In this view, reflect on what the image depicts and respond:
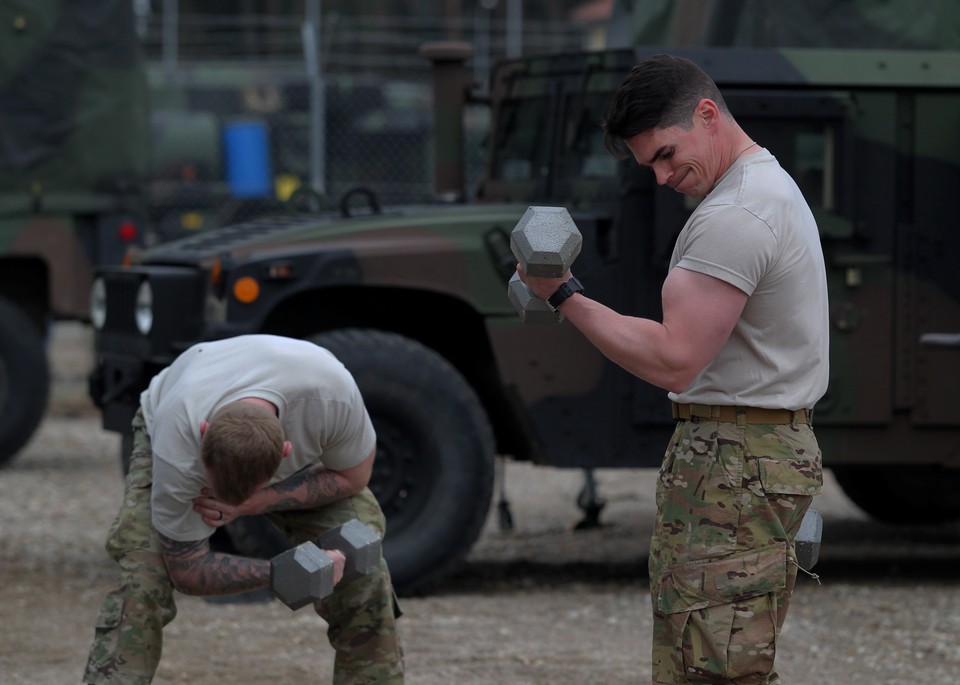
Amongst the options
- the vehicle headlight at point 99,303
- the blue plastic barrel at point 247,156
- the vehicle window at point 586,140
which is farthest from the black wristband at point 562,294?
the blue plastic barrel at point 247,156

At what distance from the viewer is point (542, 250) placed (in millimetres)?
2977

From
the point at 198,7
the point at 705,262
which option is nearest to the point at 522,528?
the point at 705,262

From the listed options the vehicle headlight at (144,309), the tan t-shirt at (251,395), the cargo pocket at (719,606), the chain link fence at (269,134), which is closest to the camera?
the cargo pocket at (719,606)

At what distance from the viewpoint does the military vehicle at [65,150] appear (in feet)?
30.1

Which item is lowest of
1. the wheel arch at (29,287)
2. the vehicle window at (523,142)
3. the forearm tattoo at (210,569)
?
the wheel arch at (29,287)

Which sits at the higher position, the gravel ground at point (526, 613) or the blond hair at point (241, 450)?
the blond hair at point (241, 450)

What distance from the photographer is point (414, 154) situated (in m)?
15.5

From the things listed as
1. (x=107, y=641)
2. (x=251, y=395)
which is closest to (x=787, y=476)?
(x=251, y=395)

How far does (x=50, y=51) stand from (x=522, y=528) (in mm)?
3985

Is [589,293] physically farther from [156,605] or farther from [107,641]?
[107,641]

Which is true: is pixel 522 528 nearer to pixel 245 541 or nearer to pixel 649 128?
pixel 245 541

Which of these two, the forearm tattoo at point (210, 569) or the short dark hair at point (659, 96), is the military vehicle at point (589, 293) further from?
the short dark hair at point (659, 96)

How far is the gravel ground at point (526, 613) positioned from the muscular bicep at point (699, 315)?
2.22 metres

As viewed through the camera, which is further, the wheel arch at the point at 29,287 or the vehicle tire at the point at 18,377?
the wheel arch at the point at 29,287
